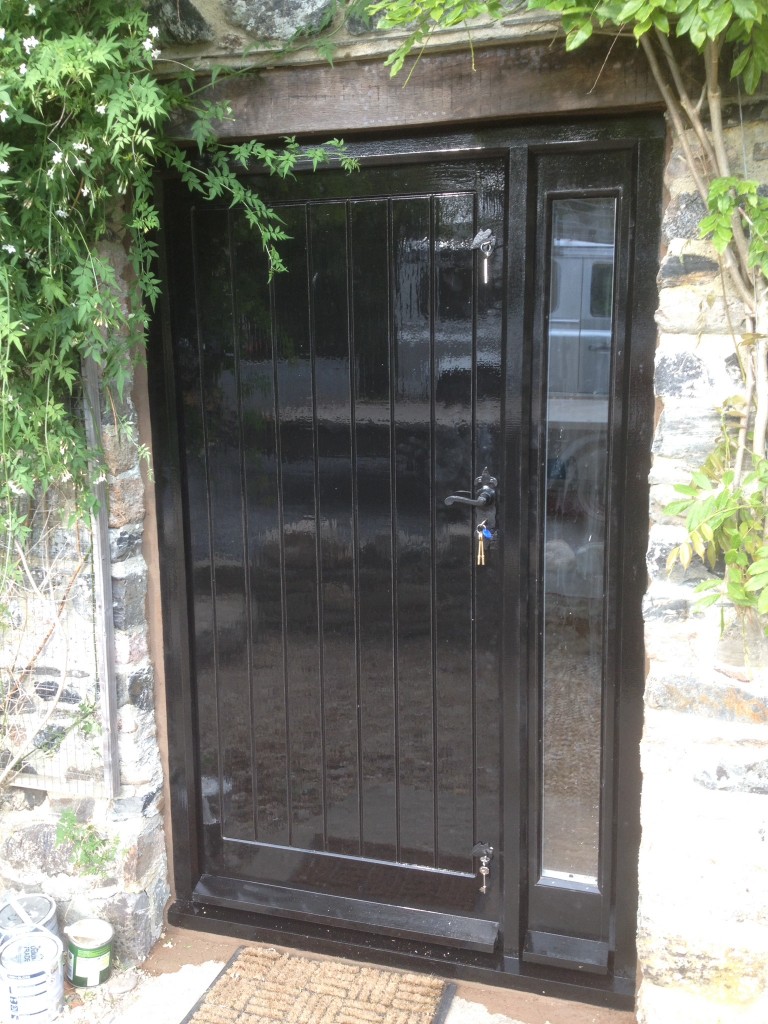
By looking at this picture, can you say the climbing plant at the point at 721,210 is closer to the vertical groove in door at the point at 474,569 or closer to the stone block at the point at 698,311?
the stone block at the point at 698,311

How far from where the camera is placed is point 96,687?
3.02 m

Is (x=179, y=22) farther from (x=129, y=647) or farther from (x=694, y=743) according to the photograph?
(x=694, y=743)

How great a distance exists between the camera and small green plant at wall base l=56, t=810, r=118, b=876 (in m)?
3.01

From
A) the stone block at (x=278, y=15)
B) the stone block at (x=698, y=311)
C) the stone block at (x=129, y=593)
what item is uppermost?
the stone block at (x=278, y=15)

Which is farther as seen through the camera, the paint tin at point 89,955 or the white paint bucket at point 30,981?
the paint tin at point 89,955

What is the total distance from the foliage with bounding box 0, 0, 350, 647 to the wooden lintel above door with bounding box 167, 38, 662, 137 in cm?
8

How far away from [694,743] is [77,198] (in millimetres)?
2061

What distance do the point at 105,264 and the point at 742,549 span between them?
1702 millimetres

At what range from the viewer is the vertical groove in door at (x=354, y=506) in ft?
9.13

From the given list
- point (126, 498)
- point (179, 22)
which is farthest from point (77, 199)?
point (126, 498)

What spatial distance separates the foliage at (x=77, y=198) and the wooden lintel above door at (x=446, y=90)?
0.08 metres

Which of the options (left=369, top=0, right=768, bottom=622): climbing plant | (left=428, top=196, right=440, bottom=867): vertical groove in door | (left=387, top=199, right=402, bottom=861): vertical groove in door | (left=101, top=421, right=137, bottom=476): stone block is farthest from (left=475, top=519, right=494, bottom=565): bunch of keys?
(left=101, top=421, right=137, bottom=476): stone block

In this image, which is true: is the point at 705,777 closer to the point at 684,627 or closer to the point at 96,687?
the point at 684,627

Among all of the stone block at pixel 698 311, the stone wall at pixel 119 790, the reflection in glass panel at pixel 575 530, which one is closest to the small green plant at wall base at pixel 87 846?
the stone wall at pixel 119 790
